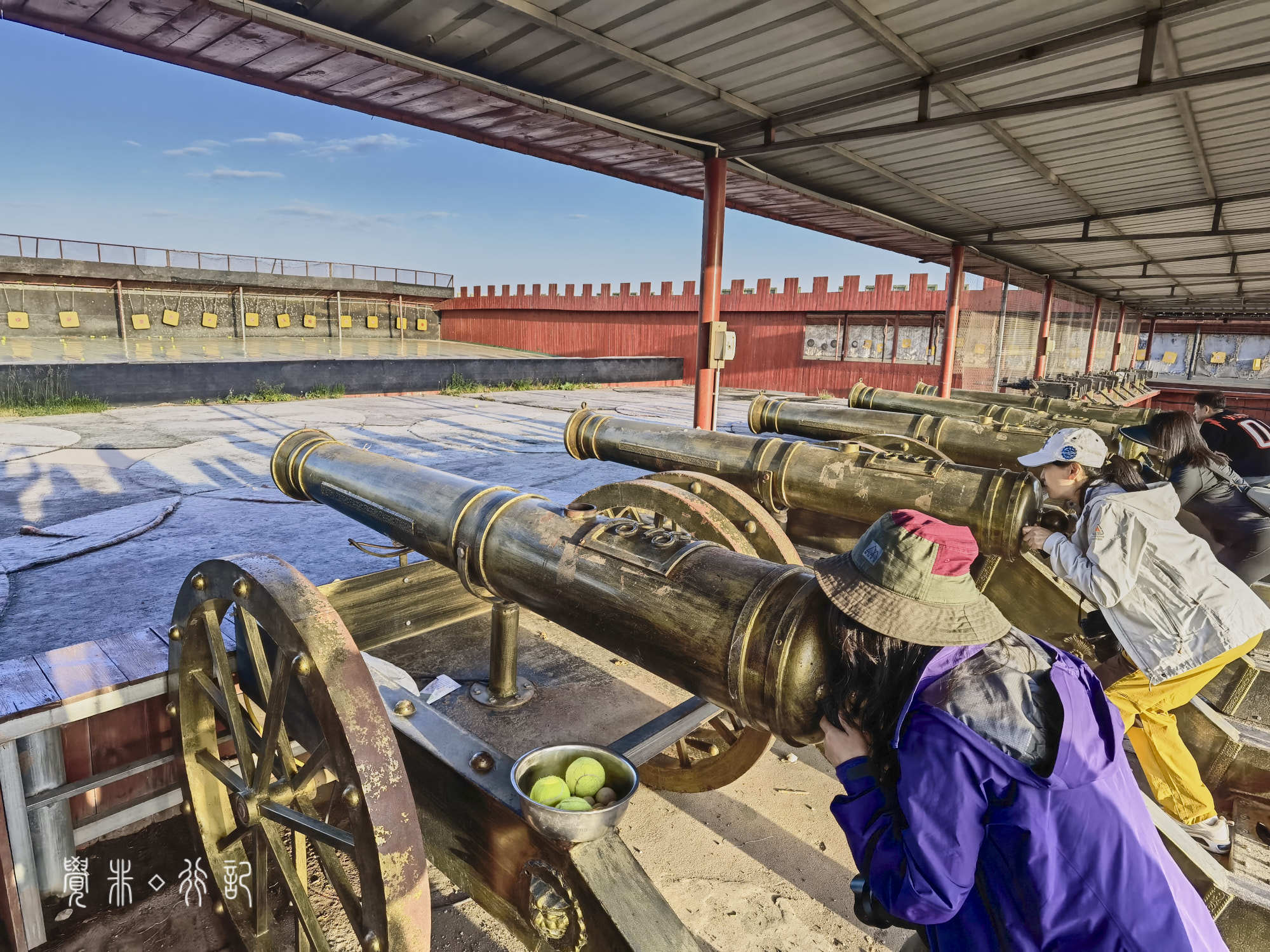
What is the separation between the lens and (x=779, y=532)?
9.66ft

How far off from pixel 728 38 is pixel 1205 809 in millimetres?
4448

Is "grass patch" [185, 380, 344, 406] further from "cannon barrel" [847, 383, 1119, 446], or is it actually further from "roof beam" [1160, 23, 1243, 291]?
"roof beam" [1160, 23, 1243, 291]

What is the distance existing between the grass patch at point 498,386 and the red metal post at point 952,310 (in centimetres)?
937

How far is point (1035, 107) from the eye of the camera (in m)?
4.59

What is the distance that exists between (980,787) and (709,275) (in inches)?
236

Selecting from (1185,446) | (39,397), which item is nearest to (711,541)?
(1185,446)

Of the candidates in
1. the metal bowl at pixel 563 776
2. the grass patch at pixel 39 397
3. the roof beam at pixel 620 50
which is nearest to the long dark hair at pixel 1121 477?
the metal bowl at pixel 563 776

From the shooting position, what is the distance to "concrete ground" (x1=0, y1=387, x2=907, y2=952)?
2279 millimetres

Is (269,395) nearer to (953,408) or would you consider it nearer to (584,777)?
Answer: (953,408)

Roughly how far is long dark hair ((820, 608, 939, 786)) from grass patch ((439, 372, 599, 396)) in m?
15.2

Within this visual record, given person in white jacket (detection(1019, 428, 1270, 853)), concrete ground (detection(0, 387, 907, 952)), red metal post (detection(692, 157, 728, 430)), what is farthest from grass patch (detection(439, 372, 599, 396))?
person in white jacket (detection(1019, 428, 1270, 853))

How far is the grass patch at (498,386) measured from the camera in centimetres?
1614

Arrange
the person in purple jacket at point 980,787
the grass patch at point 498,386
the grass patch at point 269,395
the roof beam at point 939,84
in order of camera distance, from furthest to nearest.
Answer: the grass patch at point 498,386
the grass patch at point 269,395
the roof beam at point 939,84
the person in purple jacket at point 980,787

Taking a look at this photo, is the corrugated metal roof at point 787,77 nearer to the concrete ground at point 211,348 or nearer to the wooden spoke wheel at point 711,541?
the wooden spoke wheel at point 711,541
